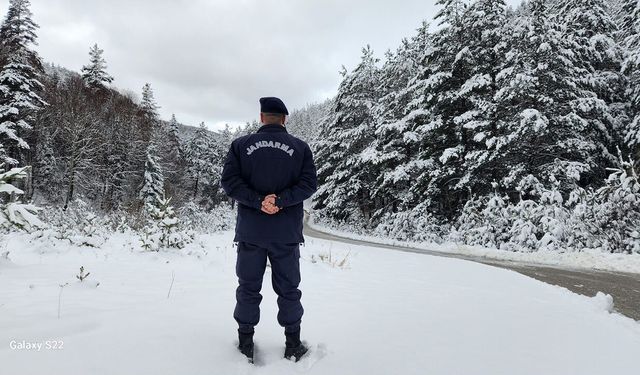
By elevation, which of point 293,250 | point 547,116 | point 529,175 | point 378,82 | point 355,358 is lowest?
point 355,358

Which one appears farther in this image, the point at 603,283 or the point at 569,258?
the point at 569,258

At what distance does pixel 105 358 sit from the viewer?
95.0 inches

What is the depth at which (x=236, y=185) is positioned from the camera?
2.86 m

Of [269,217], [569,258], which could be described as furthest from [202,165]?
[269,217]

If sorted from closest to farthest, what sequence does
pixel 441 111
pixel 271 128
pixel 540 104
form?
1. pixel 271 128
2. pixel 540 104
3. pixel 441 111

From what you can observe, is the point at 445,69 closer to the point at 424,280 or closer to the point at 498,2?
the point at 498,2

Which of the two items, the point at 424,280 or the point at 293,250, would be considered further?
the point at 424,280

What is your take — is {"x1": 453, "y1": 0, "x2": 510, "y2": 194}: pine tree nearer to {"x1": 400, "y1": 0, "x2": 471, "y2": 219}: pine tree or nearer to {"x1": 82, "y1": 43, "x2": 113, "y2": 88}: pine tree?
{"x1": 400, "y1": 0, "x2": 471, "y2": 219}: pine tree

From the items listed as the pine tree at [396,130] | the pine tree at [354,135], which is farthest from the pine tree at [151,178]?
the pine tree at [396,130]

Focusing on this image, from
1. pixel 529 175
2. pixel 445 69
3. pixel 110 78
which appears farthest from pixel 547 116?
pixel 110 78

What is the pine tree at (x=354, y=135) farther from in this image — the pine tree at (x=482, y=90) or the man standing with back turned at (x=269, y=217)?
the man standing with back turned at (x=269, y=217)

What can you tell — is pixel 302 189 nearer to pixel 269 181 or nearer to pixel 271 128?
pixel 269 181

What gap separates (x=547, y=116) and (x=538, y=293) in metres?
11.5

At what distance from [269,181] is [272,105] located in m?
0.64
